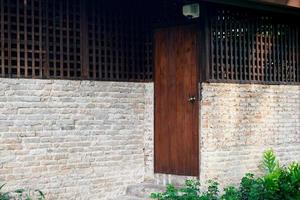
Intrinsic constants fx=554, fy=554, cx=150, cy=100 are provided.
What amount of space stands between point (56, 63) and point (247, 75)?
3548mm

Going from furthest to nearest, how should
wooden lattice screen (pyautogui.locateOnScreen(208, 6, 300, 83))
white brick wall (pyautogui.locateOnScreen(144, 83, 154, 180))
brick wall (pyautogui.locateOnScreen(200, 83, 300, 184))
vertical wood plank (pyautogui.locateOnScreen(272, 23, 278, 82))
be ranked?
vertical wood plank (pyautogui.locateOnScreen(272, 23, 278, 82))
white brick wall (pyautogui.locateOnScreen(144, 83, 154, 180))
wooden lattice screen (pyautogui.locateOnScreen(208, 6, 300, 83))
brick wall (pyautogui.locateOnScreen(200, 83, 300, 184))

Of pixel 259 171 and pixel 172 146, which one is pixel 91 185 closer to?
pixel 172 146

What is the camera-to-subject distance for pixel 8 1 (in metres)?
8.15

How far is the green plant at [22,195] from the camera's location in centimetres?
789

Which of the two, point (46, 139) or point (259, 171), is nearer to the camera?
point (46, 139)

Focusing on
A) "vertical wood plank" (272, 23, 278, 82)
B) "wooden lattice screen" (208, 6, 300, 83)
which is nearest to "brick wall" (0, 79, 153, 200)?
"wooden lattice screen" (208, 6, 300, 83)

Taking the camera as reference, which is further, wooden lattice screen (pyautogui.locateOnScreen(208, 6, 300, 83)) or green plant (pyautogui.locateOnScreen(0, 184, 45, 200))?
wooden lattice screen (pyautogui.locateOnScreen(208, 6, 300, 83))

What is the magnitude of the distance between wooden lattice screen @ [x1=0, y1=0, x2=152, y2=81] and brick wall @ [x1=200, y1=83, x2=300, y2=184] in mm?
1441

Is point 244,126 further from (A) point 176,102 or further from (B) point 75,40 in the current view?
(B) point 75,40

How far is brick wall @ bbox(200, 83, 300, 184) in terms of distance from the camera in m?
9.24

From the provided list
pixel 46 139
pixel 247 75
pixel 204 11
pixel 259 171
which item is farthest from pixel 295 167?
pixel 46 139

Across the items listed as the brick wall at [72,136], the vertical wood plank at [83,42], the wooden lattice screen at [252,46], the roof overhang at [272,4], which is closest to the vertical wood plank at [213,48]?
the wooden lattice screen at [252,46]

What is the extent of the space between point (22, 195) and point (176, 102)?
10.0 feet

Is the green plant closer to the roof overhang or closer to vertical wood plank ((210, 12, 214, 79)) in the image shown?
vertical wood plank ((210, 12, 214, 79))
